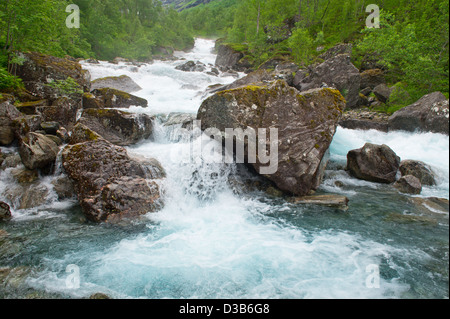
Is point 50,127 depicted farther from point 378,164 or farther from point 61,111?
point 378,164

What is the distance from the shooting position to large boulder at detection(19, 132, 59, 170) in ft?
29.0

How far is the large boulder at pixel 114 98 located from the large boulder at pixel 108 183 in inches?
344

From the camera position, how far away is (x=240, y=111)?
9289mm

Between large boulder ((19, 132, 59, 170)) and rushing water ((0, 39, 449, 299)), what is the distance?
0.75 metres

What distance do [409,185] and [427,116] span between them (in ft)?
22.7

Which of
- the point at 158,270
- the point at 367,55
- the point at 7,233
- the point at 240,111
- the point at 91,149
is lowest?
the point at 158,270

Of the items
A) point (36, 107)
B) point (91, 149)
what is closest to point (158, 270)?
point (91, 149)

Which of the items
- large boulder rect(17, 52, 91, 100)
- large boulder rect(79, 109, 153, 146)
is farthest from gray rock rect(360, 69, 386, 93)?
large boulder rect(17, 52, 91, 100)

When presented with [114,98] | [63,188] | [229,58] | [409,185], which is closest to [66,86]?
[114,98]

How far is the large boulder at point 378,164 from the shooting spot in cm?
1132

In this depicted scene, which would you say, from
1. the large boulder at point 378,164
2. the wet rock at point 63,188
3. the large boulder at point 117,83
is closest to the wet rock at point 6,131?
the wet rock at point 63,188

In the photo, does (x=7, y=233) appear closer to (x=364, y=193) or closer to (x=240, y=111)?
(x=240, y=111)

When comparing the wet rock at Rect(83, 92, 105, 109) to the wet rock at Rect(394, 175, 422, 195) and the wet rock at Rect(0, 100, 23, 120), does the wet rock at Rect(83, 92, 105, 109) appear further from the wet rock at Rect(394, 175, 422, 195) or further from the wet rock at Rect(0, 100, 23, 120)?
the wet rock at Rect(394, 175, 422, 195)
